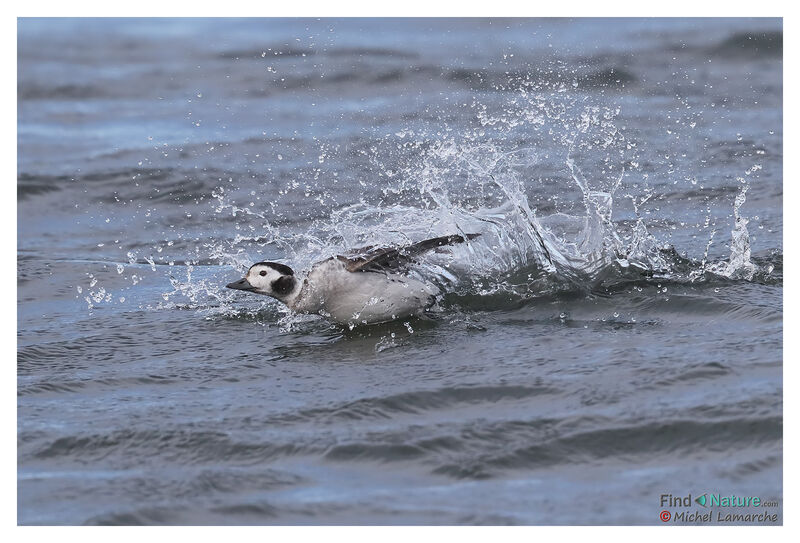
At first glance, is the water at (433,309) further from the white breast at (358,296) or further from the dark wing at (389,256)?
the dark wing at (389,256)

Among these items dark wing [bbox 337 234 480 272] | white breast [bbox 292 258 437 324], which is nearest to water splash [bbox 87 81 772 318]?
dark wing [bbox 337 234 480 272]

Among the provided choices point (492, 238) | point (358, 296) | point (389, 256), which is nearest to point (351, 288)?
point (358, 296)

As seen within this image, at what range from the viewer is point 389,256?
326 inches

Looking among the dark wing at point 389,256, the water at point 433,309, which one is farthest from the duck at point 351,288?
the water at point 433,309

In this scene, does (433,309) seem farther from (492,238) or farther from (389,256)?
(492,238)

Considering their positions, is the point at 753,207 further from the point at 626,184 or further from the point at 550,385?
the point at 550,385

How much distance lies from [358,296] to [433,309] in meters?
0.67

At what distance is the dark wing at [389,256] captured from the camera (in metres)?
8.13

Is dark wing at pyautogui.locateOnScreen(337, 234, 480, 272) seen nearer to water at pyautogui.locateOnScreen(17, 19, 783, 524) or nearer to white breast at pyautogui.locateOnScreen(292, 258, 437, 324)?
white breast at pyautogui.locateOnScreen(292, 258, 437, 324)

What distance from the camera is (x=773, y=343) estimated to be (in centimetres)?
725

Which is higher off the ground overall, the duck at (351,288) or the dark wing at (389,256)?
the dark wing at (389,256)

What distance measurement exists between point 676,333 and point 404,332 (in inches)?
76.4

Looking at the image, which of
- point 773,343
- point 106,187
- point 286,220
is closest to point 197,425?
point 773,343

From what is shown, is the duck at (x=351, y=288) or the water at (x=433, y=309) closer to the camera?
the water at (x=433, y=309)
